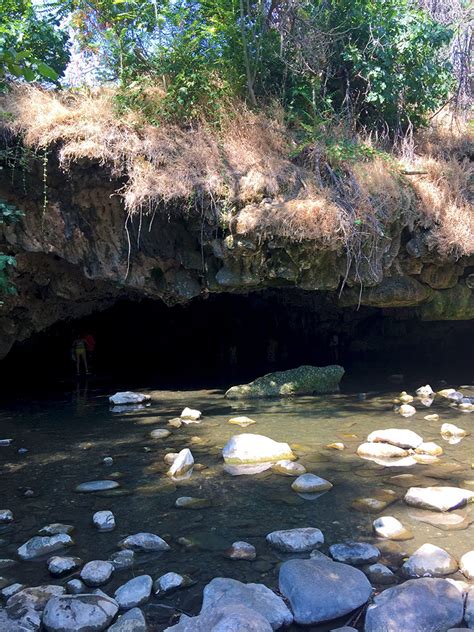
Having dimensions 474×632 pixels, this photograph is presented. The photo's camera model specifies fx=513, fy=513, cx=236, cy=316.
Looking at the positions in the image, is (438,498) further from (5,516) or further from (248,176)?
(248,176)

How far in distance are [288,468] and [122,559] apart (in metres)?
1.95

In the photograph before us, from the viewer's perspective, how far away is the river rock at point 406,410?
702 centimetres

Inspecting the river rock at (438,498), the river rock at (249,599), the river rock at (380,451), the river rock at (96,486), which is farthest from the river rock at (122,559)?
the river rock at (380,451)

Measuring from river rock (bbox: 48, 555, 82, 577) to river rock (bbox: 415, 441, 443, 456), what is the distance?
352 cm

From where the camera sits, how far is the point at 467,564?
3.02 m

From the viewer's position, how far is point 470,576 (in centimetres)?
297

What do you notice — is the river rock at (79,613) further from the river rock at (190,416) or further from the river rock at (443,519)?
the river rock at (190,416)

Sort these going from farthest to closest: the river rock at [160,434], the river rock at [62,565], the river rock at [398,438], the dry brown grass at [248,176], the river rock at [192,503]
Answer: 1. the dry brown grass at [248,176]
2. the river rock at [160,434]
3. the river rock at [398,438]
4. the river rock at [192,503]
5. the river rock at [62,565]

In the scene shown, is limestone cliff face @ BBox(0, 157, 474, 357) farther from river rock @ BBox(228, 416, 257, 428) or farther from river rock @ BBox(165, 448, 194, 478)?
river rock @ BBox(165, 448, 194, 478)

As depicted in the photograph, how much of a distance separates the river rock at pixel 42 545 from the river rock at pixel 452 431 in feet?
14.2

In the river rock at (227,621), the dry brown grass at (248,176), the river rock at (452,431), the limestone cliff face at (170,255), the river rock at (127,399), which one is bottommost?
the river rock at (127,399)

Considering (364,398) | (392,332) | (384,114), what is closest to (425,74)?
(384,114)

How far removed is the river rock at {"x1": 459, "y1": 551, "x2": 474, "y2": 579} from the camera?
2975 mm

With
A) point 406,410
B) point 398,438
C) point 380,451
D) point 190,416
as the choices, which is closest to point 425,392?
point 406,410
